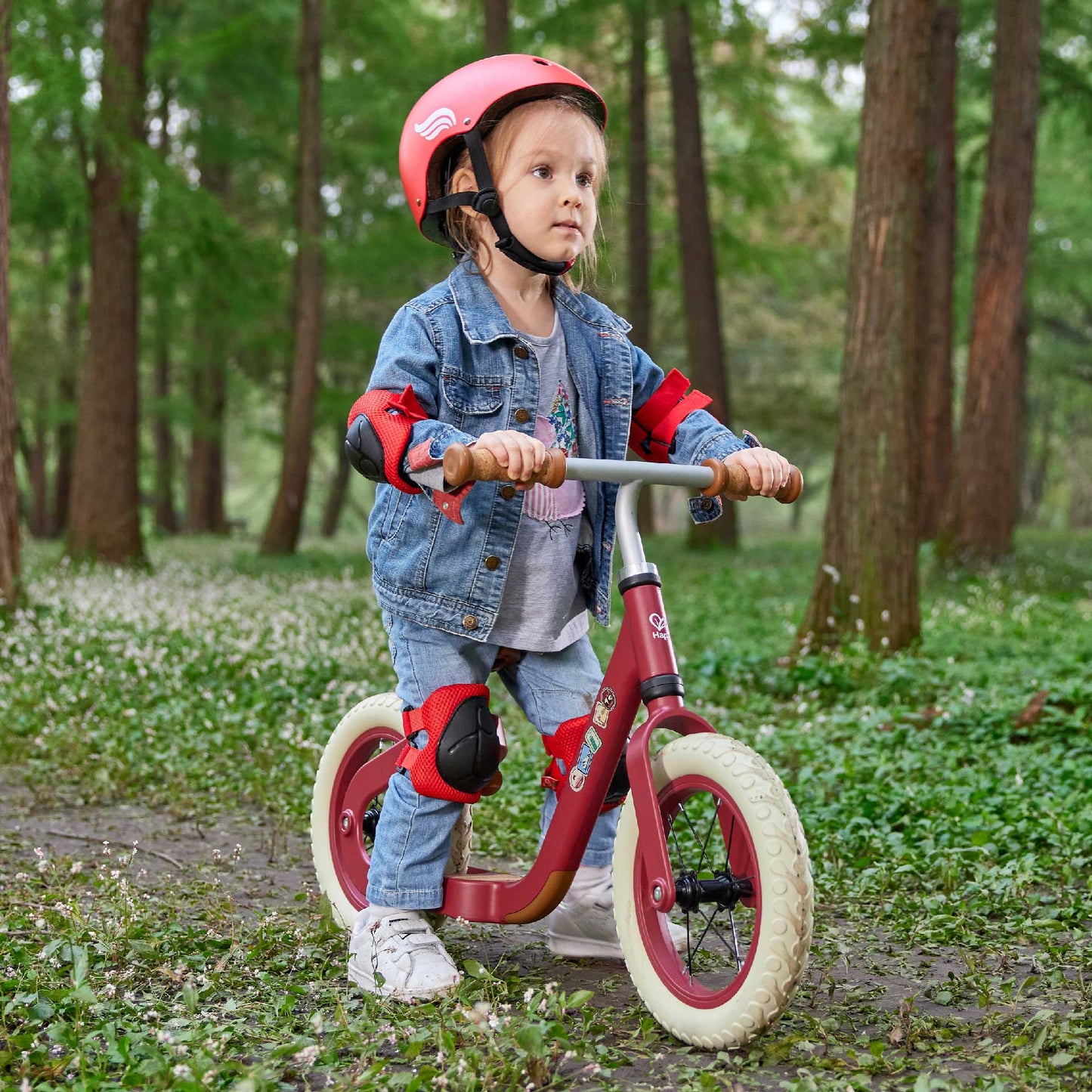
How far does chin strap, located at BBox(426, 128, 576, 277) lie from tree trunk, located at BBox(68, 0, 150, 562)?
1107 centimetres

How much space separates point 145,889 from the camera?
399cm

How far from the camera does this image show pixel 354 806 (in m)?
3.67

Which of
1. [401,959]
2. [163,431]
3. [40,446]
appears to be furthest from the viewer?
[40,446]

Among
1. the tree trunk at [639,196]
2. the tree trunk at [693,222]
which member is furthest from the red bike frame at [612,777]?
the tree trunk at [639,196]

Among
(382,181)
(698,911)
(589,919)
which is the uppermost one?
(382,181)

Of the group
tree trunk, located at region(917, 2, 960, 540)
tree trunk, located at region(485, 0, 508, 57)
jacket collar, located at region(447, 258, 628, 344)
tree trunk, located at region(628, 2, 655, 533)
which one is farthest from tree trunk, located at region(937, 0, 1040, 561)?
jacket collar, located at region(447, 258, 628, 344)

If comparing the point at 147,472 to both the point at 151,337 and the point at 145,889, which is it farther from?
the point at 145,889

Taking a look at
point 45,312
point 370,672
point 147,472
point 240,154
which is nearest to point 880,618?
point 370,672

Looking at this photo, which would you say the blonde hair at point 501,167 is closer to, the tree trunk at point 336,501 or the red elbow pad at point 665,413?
the red elbow pad at point 665,413

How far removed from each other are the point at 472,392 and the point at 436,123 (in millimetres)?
661

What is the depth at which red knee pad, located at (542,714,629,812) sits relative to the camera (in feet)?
9.87

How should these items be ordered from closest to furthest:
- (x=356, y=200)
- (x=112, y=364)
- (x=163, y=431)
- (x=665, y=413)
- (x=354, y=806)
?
(x=665, y=413), (x=354, y=806), (x=112, y=364), (x=356, y=200), (x=163, y=431)

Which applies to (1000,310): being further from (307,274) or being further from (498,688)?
(498,688)

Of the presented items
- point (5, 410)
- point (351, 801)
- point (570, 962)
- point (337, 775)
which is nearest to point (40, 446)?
point (5, 410)
